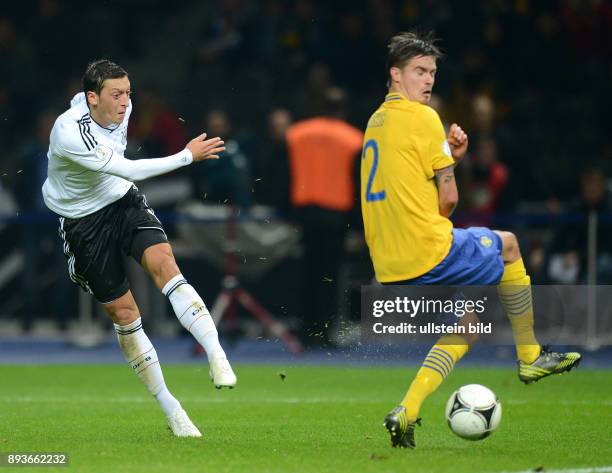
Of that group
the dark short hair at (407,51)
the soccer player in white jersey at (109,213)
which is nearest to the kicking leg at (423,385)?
the soccer player in white jersey at (109,213)

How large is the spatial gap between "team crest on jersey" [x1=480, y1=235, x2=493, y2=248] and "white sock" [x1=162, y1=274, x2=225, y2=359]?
1640 millimetres

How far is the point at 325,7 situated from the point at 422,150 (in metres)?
11.3

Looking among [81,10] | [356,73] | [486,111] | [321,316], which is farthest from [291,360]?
[81,10]

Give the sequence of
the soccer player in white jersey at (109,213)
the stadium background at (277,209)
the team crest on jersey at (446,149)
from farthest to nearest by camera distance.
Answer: the stadium background at (277,209) < the soccer player in white jersey at (109,213) < the team crest on jersey at (446,149)

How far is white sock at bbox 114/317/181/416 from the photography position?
27.8ft

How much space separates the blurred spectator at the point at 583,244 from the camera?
1423 cm

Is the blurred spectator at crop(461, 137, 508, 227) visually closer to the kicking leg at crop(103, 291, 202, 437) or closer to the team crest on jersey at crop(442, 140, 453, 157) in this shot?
the kicking leg at crop(103, 291, 202, 437)

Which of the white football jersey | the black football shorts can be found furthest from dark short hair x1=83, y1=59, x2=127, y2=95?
the black football shorts

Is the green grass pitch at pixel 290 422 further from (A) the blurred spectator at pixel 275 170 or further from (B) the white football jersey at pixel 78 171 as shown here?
(A) the blurred spectator at pixel 275 170

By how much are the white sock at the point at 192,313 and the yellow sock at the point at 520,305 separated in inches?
67.9

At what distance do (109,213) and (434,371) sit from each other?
2.30 meters

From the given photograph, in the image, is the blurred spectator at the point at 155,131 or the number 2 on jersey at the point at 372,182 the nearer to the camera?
the number 2 on jersey at the point at 372,182

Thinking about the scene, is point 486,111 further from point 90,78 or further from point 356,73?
point 90,78

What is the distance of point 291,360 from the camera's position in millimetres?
13977
